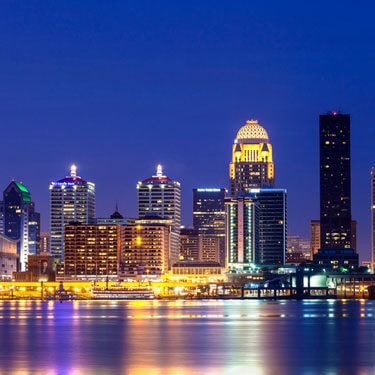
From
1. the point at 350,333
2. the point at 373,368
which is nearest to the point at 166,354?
the point at 373,368

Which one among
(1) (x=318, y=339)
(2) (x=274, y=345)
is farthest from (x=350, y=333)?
(2) (x=274, y=345)

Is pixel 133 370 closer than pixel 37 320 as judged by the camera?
Yes

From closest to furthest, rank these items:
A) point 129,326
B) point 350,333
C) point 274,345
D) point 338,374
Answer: point 338,374 → point 274,345 → point 350,333 → point 129,326

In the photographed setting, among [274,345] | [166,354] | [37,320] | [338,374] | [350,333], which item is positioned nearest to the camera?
[338,374]

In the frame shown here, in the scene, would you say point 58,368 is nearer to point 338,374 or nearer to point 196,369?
point 196,369

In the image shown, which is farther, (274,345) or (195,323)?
(195,323)

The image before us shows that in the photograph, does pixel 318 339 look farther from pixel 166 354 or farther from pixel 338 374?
pixel 338 374

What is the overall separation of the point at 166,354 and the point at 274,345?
523 inches

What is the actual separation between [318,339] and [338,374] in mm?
34787

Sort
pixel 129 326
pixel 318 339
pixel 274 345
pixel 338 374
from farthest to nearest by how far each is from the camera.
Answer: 1. pixel 129 326
2. pixel 318 339
3. pixel 274 345
4. pixel 338 374

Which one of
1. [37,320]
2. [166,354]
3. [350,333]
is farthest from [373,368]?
[37,320]

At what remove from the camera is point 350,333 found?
11700 centimetres

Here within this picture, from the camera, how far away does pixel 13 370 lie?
251 feet

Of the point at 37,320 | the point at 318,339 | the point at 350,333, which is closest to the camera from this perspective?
the point at 318,339
